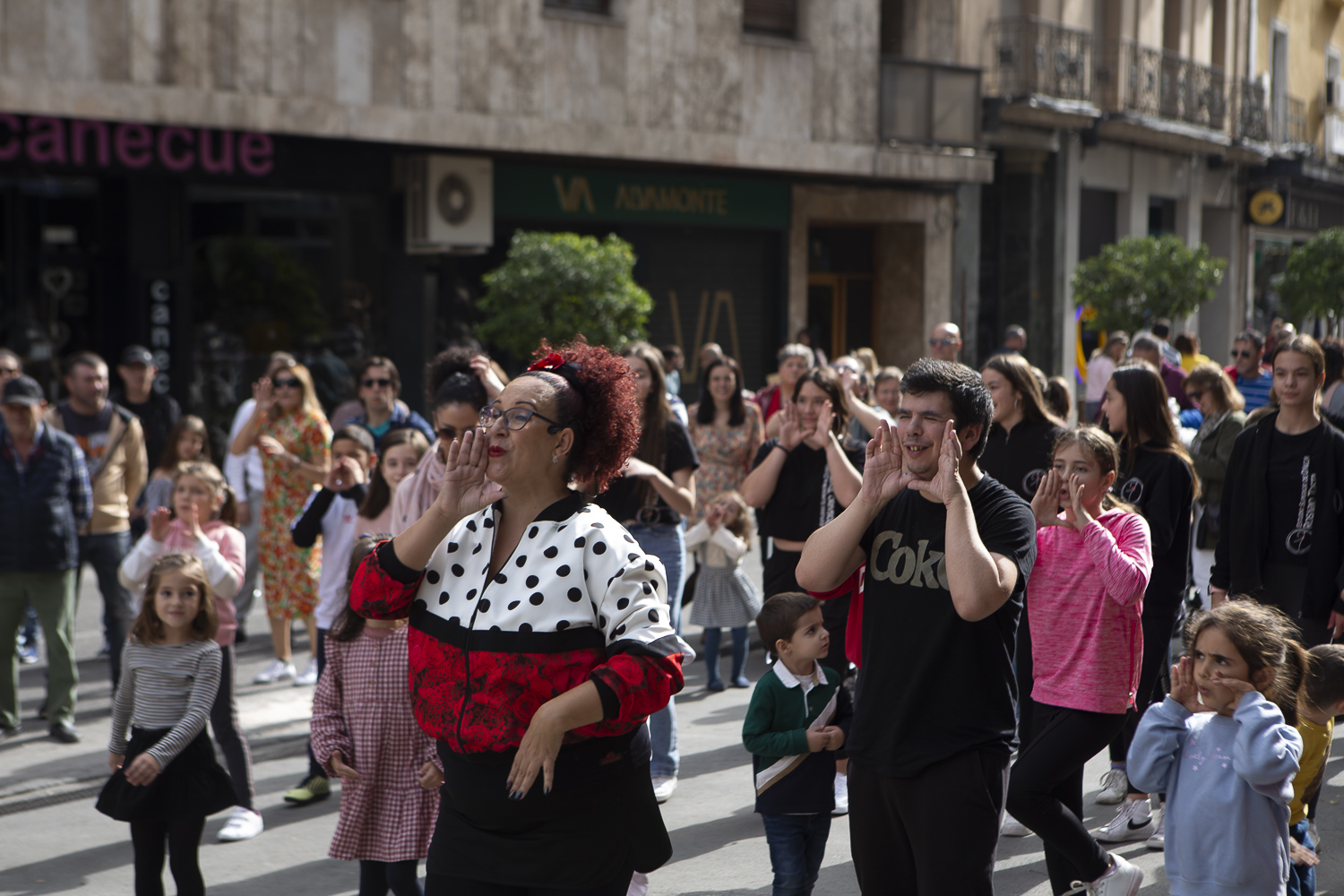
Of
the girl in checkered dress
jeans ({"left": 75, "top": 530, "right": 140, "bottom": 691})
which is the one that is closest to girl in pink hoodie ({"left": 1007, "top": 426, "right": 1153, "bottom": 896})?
the girl in checkered dress

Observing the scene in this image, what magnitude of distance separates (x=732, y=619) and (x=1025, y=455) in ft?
8.95

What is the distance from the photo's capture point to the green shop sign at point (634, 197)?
61.4 ft

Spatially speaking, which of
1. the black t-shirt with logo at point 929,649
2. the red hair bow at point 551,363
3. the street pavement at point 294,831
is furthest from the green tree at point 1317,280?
the red hair bow at point 551,363

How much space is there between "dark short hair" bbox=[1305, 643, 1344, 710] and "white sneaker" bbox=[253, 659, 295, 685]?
19.7 ft

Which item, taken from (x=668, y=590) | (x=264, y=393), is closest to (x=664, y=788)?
(x=668, y=590)

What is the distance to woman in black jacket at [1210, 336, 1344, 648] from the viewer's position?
6238 mm

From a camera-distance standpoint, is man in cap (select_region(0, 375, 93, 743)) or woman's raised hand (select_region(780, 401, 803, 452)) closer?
woman's raised hand (select_region(780, 401, 803, 452))

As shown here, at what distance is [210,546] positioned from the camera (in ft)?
22.6

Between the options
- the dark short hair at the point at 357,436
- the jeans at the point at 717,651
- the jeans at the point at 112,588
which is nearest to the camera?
the dark short hair at the point at 357,436

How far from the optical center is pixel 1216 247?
1344 inches

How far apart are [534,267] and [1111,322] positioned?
1112 centimetres

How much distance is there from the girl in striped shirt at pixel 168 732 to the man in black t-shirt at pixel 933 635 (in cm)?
248

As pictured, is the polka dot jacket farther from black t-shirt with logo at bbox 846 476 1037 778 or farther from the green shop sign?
the green shop sign

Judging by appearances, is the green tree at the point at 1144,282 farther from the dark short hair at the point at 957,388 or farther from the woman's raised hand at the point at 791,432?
the dark short hair at the point at 957,388
